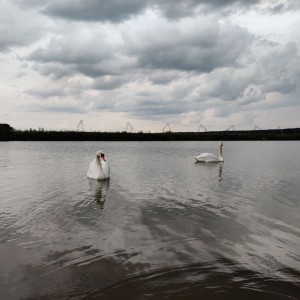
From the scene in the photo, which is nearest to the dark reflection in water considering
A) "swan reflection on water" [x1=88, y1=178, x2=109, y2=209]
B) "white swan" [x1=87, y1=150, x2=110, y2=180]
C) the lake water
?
the lake water

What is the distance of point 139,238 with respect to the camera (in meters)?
8.77

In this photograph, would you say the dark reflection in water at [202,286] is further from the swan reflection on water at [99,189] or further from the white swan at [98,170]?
the white swan at [98,170]

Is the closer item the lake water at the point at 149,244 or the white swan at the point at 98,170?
the lake water at the point at 149,244

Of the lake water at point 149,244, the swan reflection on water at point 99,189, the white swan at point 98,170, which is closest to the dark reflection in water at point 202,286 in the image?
the lake water at point 149,244

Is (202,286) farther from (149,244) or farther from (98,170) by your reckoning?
(98,170)

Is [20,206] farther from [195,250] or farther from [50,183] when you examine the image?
[195,250]

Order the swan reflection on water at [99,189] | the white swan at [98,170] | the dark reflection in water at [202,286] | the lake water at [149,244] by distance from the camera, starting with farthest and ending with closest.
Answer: the white swan at [98,170] < the swan reflection on water at [99,189] < the lake water at [149,244] < the dark reflection in water at [202,286]

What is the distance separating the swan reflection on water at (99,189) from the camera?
13855 millimetres

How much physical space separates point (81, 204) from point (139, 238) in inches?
187

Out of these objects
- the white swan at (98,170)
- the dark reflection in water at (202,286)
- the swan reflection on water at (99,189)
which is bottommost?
the dark reflection in water at (202,286)

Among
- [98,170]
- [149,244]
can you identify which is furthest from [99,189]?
[149,244]

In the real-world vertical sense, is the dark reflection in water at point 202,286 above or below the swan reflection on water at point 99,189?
below

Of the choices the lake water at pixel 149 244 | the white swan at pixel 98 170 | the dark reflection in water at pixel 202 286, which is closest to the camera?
the dark reflection in water at pixel 202 286

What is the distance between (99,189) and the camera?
Answer: 16.6 meters
